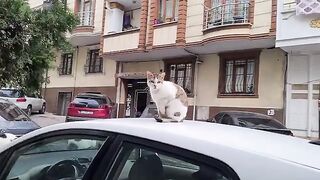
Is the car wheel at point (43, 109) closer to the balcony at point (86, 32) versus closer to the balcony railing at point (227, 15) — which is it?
the balcony at point (86, 32)

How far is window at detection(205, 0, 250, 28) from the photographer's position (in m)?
16.5

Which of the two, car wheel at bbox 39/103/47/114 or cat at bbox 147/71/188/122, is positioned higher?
cat at bbox 147/71/188/122

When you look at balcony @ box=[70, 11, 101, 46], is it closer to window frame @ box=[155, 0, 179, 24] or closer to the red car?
window frame @ box=[155, 0, 179, 24]

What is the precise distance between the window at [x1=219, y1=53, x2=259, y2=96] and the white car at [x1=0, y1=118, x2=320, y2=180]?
47.9 feet

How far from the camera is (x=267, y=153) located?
186 cm

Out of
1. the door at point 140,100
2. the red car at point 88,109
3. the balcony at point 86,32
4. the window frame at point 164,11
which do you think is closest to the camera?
the red car at point 88,109

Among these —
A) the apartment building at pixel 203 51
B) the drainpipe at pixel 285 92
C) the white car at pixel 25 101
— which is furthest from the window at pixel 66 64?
the drainpipe at pixel 285 92

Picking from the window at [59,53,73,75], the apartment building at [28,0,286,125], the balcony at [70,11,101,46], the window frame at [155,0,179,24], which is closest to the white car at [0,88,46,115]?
the window at [59,53,73,75]

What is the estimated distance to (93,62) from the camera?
84.2 feet

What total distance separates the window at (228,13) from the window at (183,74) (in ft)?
8.57

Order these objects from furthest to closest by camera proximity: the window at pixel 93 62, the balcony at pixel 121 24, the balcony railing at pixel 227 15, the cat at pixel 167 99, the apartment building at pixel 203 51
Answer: the window at pixel 93 62 → the balcony at pixel 121 24 → the balcony railing at pixel 227 15 → the apartment building at pixel 203 51 → the cat at pixel 167 99

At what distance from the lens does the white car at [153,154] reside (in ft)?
5.94

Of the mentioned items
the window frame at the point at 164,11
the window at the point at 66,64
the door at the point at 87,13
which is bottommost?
the window at the point at 66,64

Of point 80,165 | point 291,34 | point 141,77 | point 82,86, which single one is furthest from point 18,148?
point 82,86
